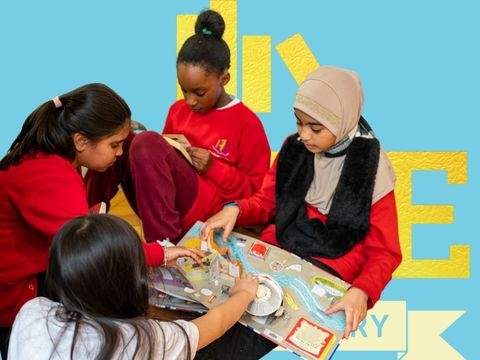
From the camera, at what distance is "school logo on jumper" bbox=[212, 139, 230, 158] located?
5.93 ft

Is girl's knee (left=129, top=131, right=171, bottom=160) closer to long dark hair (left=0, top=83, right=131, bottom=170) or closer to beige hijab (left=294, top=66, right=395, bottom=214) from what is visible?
long dark hair (left=0, top=83, right=131, bottom=170)

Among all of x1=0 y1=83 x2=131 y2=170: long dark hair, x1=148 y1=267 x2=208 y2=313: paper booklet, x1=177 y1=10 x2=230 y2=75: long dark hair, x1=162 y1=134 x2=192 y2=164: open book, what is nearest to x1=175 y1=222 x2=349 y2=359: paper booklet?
x1=148 y1=267 x2=208 y2=313: paper booklet

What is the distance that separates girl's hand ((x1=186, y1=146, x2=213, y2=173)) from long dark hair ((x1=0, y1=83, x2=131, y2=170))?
14.6 inches

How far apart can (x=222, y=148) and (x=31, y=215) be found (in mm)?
638


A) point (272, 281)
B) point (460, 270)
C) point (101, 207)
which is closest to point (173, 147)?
point (101, 207)

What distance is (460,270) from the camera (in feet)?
7.04

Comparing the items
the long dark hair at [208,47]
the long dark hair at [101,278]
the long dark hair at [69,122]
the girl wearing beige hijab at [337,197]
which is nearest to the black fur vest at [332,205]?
the girl wearing beige hijab at [337,197]

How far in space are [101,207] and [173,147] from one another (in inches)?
9.7

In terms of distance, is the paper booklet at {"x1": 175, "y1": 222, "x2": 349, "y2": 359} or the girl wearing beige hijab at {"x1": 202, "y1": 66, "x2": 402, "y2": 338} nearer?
the paper booklet at {"x1": 175, "y1": 222, "x2": 349, "y2": 359}

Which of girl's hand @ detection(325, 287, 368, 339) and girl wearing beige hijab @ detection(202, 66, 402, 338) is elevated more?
girl wearing beige hijab @ detection(202, 66, 402, 338)

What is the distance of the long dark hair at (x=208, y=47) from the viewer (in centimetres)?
171

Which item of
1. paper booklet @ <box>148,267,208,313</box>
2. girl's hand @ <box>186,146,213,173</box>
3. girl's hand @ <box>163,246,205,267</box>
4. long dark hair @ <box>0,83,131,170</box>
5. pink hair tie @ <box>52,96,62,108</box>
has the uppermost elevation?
pink hair tie @ <box>52,96,62,108</box>

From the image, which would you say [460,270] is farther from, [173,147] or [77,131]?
[77,131]

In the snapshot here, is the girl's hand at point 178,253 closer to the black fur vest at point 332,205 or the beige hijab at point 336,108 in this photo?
the black fur vest at point 332,205
